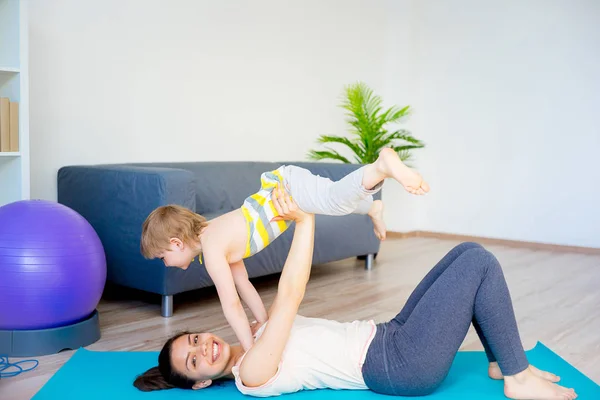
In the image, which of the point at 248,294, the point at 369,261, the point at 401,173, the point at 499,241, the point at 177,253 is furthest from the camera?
the point at 499,241

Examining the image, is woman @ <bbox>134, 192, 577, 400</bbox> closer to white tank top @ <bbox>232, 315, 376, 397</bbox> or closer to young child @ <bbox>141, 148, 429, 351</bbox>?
white tank top @ <bbox>232, 315, 376, 397</bbox>

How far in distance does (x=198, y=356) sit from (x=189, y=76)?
2834 mm

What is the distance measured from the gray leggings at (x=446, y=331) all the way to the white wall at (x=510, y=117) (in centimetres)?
391

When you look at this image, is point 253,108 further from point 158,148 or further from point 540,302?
point 540,302

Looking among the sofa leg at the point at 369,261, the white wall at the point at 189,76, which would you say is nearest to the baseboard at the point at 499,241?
the white wall at the point at 189,76

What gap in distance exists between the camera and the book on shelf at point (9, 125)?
2887mm

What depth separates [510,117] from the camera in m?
5.72

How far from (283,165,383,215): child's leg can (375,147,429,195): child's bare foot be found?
0.08 m

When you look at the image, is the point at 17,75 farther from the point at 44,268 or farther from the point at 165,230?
the point at 165,230

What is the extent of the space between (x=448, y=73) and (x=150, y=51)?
10.5 ft

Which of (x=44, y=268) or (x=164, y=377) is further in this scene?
(x=44, y=268)

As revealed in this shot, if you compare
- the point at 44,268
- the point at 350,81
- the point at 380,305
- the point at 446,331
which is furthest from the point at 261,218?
the point at 350,81

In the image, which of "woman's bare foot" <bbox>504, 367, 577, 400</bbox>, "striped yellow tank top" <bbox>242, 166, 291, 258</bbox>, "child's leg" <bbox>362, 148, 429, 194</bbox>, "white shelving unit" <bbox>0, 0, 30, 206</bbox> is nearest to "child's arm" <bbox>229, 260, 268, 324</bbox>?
"striped yellow tank top" <bbox>242, 166, 291, 258</bbox>

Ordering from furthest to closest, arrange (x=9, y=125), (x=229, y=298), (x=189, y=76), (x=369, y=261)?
(x=369, y=261)
(x=189, y=76)
(x=9, y=125)
(x=229, y=298)
